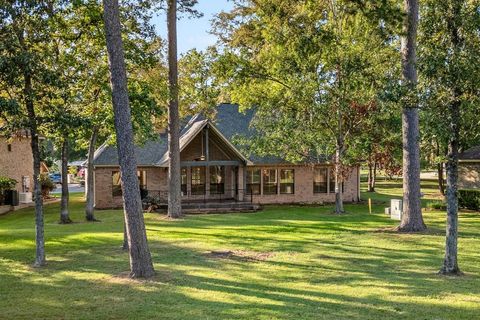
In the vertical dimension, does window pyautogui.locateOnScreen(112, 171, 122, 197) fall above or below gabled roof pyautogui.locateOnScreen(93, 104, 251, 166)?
below

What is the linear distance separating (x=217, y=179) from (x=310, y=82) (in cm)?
1109

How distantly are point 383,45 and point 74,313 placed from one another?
2282 cm

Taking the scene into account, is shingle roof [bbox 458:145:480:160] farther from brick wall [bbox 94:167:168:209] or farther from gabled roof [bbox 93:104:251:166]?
brick wall [bbox 94:167:168:209]

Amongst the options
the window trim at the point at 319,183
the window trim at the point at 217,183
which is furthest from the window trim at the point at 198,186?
the window trim at the point at 319,183

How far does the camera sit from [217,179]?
35.0m

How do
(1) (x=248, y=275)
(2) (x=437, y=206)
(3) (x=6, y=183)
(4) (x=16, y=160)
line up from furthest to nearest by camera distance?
(4) (x=16, y=160) < (3) (x=6, y=183) < (2) (x=437, y=206) < (1) (x=248, y=275)

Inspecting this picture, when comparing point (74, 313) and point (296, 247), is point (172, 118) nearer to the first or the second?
point (296, 247)

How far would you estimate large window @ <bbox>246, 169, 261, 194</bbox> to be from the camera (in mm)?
34719

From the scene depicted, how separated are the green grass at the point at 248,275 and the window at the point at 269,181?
40.5 feet

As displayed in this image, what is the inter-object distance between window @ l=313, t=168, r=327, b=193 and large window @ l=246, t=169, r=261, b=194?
4141mm

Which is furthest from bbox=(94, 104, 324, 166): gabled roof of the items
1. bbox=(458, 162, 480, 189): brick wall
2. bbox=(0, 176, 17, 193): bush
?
bbox=(458, 162, 480, 189): brick wall

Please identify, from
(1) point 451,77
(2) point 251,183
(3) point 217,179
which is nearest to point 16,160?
(3) point 217,179

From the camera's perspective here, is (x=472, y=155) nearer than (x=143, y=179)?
No

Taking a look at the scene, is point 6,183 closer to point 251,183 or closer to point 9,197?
point 9,197
